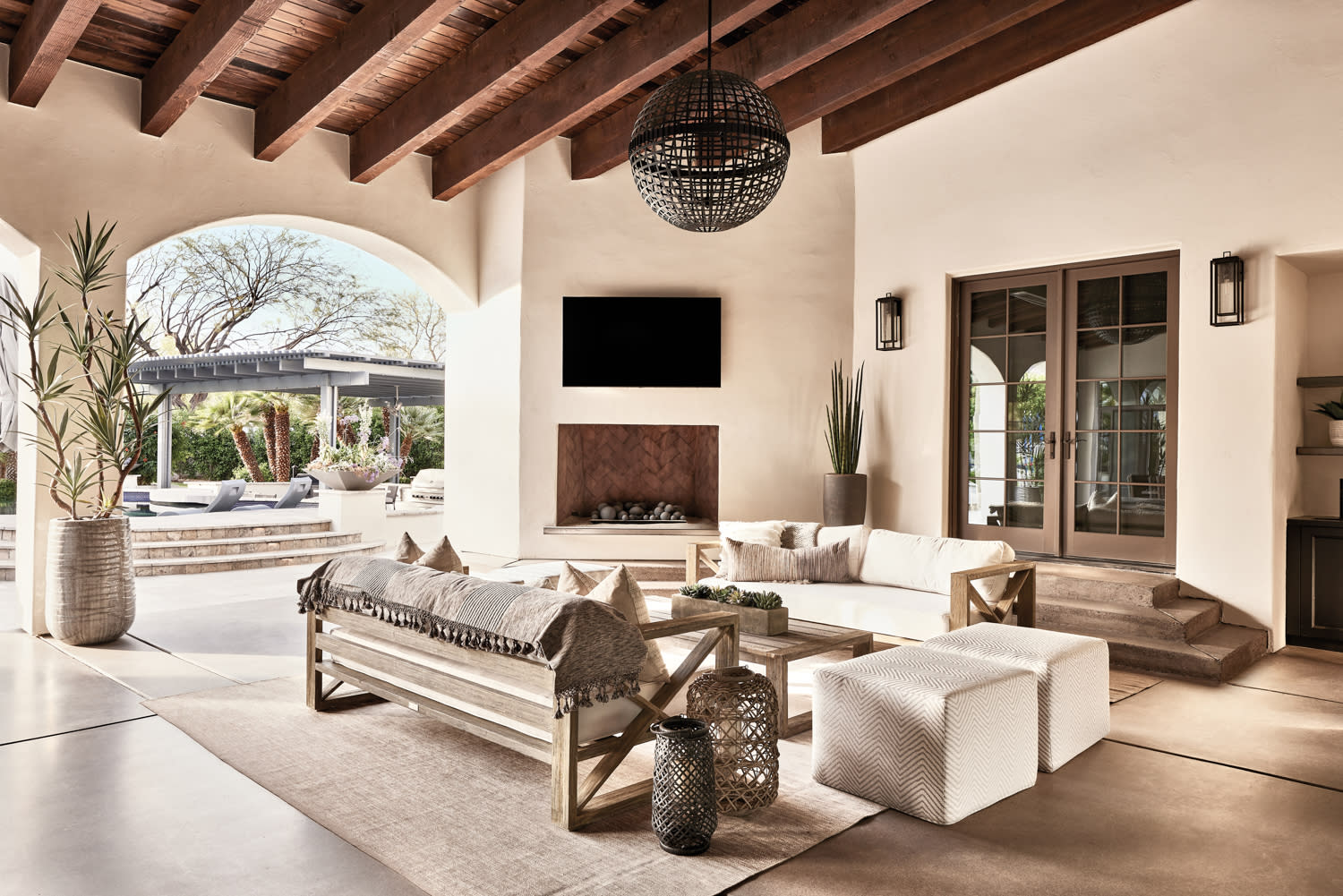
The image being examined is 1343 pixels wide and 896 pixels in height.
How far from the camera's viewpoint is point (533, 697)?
9.71 ft

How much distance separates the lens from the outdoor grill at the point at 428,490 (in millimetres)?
13203

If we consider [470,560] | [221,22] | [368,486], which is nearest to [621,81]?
[221,22]

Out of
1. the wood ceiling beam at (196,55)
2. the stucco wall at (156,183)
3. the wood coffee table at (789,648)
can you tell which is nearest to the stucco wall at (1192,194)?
the wood coffee table at (789,648)

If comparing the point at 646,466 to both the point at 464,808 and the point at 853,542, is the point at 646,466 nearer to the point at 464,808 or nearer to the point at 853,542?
the point at 853,542

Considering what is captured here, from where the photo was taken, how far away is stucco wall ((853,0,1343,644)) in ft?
16.8

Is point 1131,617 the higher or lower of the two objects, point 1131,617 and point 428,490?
the lower

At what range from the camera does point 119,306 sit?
5617mm

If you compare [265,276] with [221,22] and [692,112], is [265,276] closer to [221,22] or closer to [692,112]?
[221,22]

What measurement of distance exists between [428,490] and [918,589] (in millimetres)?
Result: 9403

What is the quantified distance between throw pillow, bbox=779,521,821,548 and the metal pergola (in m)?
8.09

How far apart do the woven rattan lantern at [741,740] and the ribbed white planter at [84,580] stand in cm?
390

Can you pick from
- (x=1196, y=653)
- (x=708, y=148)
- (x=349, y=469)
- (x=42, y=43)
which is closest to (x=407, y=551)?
(x=708, y=148)

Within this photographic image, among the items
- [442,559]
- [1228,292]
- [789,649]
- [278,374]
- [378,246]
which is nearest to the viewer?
[789,649]

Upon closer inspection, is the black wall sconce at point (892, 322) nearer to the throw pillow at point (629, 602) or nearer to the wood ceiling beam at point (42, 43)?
the throw pillow at point (629, 602)
